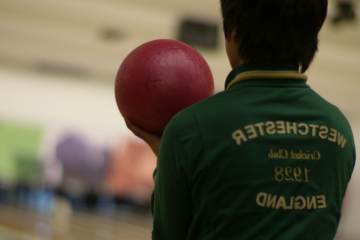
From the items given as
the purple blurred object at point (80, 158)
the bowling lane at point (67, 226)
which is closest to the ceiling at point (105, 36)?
the purple blurred object at point (80, 158)

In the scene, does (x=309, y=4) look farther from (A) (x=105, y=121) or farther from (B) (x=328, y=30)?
(A) (x=105, y=121)

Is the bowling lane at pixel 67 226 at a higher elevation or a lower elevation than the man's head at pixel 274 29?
lower

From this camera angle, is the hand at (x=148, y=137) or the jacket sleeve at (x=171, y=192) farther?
the hand at (x=148, y=137)

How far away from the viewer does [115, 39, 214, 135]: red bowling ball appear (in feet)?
4.38

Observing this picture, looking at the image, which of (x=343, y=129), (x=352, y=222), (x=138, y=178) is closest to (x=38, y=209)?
(x=138, y=178)

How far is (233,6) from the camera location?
1124 millimetres

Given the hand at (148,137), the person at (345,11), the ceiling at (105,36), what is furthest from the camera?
the ceiling at (105,36)

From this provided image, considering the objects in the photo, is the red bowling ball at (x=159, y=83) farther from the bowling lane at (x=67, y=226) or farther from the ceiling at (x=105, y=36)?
the ceiling at (x=105, y=36)

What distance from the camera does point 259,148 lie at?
1077 mm

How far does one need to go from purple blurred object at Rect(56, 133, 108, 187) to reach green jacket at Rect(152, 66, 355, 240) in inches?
434

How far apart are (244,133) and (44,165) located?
439 inches

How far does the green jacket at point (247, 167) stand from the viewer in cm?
107

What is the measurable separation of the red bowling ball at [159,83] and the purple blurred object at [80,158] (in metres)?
10.8

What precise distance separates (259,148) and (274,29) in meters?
0.20
